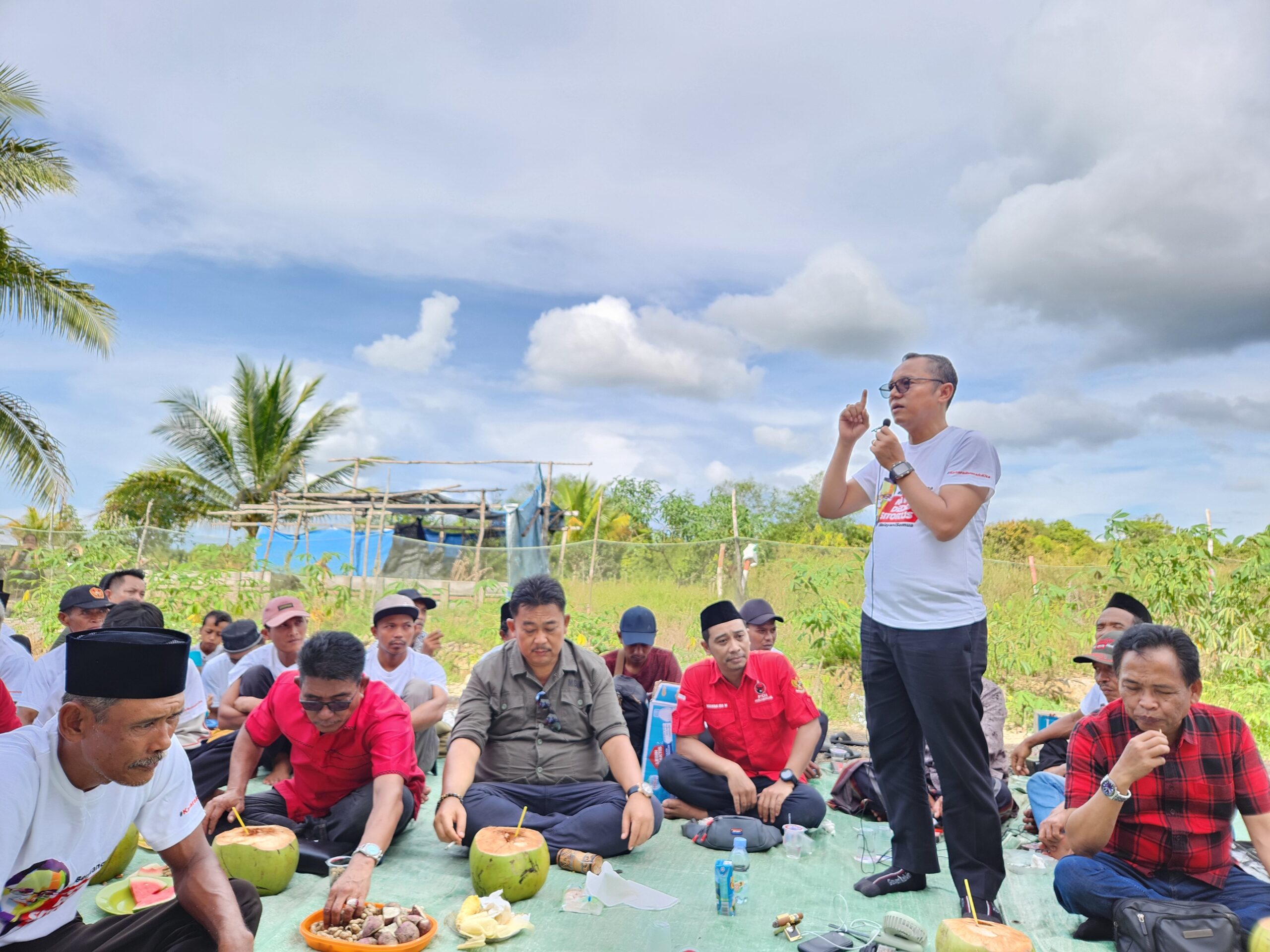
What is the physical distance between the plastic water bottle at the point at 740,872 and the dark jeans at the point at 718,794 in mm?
805

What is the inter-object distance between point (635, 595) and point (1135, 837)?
25.8ft

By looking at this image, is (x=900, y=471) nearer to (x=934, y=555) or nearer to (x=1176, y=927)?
(x=934, y=555)

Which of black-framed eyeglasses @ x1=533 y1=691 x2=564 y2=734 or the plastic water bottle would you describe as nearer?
the plastic water bottle

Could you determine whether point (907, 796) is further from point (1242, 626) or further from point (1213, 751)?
point (1242, 626)

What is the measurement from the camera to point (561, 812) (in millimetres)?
4652

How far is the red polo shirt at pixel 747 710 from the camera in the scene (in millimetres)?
5312

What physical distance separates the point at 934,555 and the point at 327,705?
8.88 ft

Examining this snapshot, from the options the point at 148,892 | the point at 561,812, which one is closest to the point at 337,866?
the point at 148,892

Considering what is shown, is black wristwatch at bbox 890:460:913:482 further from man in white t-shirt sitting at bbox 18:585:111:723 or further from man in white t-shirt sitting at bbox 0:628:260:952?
man in white t-shirt sitting at bbox 18:585:111:723

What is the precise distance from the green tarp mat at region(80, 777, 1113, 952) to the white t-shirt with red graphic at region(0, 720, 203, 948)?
103cm

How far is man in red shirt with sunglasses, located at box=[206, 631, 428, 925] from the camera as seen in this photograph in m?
4.05

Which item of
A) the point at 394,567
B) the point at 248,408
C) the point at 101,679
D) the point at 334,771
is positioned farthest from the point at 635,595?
the point at 248,408

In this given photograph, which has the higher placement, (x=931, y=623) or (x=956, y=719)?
(x=931, y=623)

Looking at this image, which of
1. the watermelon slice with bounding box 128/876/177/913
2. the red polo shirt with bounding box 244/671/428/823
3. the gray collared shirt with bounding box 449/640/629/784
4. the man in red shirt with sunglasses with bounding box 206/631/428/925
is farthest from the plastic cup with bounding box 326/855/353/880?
the gray collared shirt with bounding box 449/640/629/784
